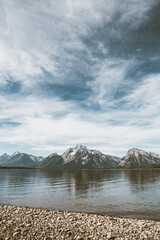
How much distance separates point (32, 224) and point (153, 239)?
546 inches

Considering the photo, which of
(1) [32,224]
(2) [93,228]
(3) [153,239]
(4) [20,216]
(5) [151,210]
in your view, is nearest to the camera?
(3) [153,239]

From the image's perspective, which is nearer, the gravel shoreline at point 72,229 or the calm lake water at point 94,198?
the gravel shoreline at point 72,229

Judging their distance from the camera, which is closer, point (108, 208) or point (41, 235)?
point (41, 235)

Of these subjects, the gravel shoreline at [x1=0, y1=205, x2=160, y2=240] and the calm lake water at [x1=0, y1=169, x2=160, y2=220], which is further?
the calm lake water at [x1=0, y1=169, x2=160, y2=220]

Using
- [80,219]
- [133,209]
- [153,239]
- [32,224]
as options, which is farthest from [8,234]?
[133,209]

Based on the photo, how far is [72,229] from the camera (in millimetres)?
18250

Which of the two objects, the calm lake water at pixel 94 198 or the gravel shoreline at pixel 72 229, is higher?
the gravel shoreline at pixel 72 229

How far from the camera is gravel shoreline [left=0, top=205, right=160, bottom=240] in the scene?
1655 cm

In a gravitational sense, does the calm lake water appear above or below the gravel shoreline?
below

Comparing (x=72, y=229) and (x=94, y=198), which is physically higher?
(x=72, y=229)

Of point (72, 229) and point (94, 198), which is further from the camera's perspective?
point (94, 198)

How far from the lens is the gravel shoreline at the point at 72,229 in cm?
1655

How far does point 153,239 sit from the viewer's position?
15805mm

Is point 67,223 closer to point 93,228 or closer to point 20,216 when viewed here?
point 93,228
